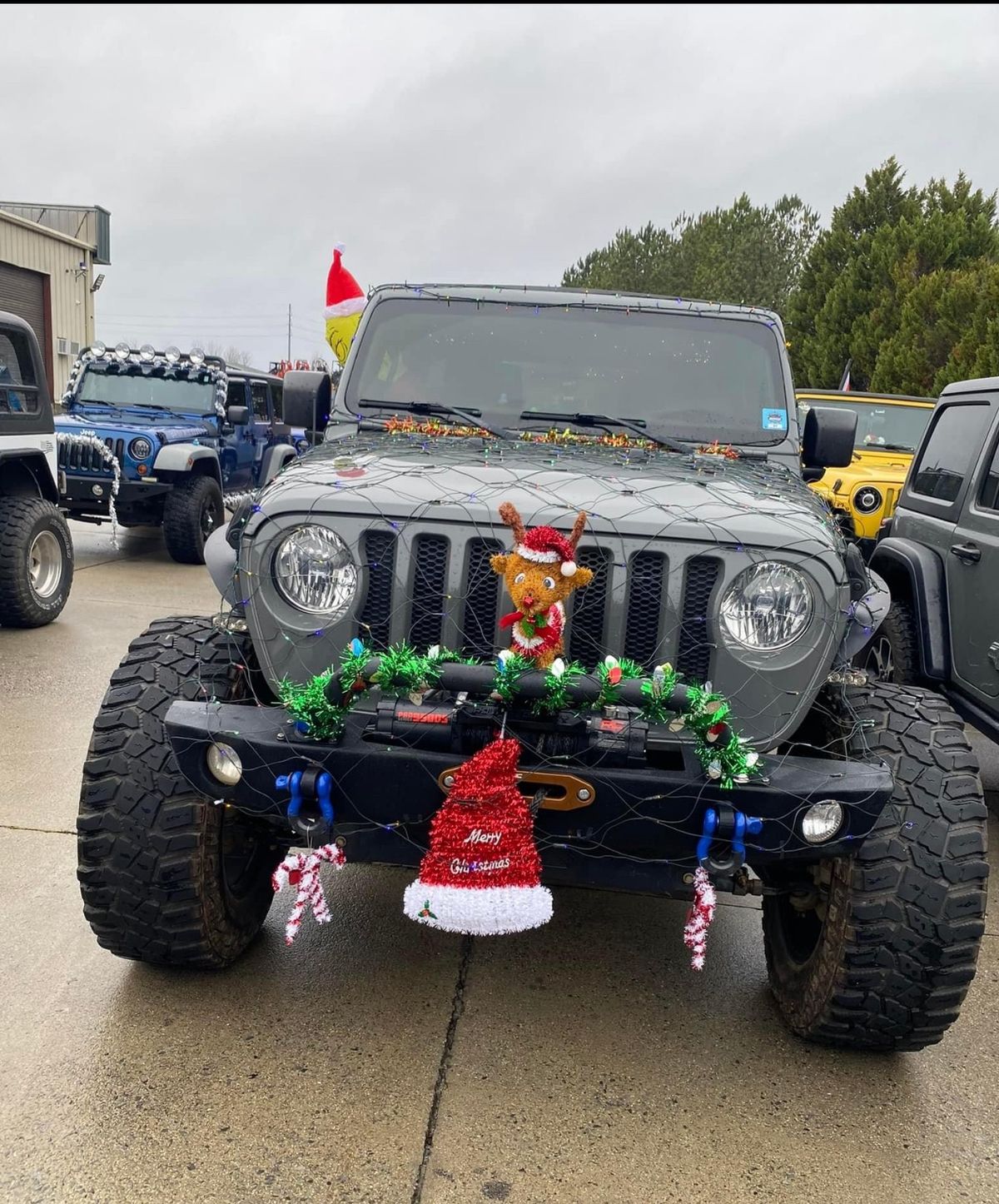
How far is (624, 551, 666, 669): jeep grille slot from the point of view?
2.34m

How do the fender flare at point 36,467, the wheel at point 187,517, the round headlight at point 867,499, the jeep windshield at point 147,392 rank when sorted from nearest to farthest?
1. the fender flare at point 36,467
2. the round headlight at point 867,499
3. the wheel at point 187,517
4. the jeep windshield at point 147,392

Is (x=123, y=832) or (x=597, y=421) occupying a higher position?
(x=597, y=421)

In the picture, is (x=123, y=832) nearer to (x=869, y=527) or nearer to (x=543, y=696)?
(x=543, y=696)

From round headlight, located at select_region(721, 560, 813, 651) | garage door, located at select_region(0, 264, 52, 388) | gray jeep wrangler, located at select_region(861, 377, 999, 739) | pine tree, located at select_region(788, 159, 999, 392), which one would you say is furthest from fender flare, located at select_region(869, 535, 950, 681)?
garage door, located at select_region(0, 264, 52, 388)

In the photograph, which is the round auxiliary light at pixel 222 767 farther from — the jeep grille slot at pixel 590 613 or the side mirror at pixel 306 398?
the side mirror at pixel 306 398

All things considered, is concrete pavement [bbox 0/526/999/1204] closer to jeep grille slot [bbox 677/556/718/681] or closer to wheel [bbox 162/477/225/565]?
jeep grille slot [bbox 677/556/718/681]

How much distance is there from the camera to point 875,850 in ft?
7.96

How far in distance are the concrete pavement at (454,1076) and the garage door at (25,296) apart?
23899 mm

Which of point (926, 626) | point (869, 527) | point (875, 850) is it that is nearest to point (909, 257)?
point (869, 527)

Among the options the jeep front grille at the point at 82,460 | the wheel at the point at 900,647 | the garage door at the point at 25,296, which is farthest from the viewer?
the garage door at the point at 25,296

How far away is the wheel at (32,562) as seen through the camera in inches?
257

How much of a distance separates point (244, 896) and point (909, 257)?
23714mm

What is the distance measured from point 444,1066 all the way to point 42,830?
79.2 inches

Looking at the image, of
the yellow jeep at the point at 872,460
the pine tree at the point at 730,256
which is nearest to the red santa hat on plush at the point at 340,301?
the yellow jeep at the point at 872,460
